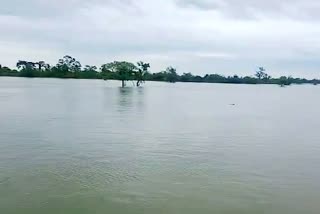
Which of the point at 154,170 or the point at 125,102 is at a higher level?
the point at 154,170

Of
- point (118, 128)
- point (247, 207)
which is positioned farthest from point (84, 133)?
point (247, 207)

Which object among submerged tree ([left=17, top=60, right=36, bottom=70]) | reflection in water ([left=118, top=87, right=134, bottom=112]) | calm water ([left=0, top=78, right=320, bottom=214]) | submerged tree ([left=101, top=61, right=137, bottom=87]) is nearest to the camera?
calm water ([left=0, top=78, right=320, bottom=214])

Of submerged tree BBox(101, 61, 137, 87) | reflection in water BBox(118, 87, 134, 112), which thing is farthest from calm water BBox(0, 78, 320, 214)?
submerged tree BBox(101, 61, 137, 87)

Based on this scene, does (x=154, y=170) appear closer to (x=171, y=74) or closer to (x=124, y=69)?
(x=124, y=69)

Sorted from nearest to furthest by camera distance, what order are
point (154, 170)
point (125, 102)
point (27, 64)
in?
point (154, 170), point (125, 102), point (27, 64)

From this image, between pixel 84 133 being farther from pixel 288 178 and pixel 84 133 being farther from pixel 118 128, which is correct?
pixel 288 178

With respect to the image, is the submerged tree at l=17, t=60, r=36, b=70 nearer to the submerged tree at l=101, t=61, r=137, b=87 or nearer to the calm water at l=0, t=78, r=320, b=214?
the submerged tree at l=101, t=61, r=137, b=87

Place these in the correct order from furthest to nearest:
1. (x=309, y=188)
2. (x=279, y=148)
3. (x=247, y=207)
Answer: (x=279, y=148) < (x=309, y=188) < (x=247, y=207)

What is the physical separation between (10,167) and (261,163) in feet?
Answer: 22.2

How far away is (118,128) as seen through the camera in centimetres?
1869

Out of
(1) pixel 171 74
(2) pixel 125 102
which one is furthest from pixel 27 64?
(2) pixel 125 102

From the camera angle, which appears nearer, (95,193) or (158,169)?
(95,193)

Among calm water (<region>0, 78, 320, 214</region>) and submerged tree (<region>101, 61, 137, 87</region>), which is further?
submerged tree (<region>101, 61, 137, 87</region>)

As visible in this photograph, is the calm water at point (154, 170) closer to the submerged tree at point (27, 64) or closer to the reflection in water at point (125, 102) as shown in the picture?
the reflection in water at point (125, 102)
